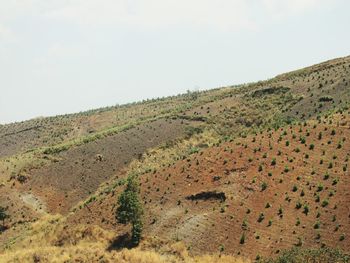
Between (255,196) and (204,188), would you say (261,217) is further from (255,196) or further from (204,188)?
(204,188)

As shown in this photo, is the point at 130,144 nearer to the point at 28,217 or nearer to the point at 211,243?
the point at 28,217

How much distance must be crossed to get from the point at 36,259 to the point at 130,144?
32.7 meters

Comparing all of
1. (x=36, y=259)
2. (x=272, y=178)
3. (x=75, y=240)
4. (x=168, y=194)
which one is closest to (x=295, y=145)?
(x=272, y=178)

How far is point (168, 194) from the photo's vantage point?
37.7 m

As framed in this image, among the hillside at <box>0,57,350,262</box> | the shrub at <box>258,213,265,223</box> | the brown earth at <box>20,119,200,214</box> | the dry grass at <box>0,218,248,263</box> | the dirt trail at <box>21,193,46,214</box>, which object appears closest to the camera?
the dry grass at <box>0,218,248,263</box>

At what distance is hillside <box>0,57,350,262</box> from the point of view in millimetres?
29969

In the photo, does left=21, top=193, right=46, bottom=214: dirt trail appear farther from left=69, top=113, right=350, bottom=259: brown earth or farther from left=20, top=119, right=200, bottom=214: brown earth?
left=69, top=113, right=350, bottom=259: brown earth

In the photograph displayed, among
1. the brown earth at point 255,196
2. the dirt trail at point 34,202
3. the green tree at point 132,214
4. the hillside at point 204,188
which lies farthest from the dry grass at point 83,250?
the dirt trail at point 34,202

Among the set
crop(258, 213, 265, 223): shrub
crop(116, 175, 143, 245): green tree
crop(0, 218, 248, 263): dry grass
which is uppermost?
crop(116, 175, 143, 245): green tree

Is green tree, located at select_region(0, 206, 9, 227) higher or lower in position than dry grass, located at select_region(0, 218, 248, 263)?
higher

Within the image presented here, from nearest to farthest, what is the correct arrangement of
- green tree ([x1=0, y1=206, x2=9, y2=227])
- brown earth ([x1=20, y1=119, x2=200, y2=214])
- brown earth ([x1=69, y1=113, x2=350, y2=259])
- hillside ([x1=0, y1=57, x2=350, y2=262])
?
1. brown earth ([x1=69, y1=113, x2=350, y2=259])
2. hillside ([x1=0, y1=57, x2=350, y2=262])
3. green tree ([x1=0, y1=206, x2=9, y2=227])
4. brown earth ([x1=20, y1=119, x2=200, y2=214])

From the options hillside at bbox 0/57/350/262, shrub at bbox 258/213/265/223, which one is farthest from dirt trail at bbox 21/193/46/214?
shrub at bbox 258/213/265/223

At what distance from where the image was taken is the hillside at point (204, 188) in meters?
30.0

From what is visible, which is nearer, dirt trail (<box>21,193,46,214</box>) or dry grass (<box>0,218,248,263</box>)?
dry grass (<box>0,218,248,263</box>)
